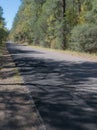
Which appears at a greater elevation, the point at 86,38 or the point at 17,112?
the point at 86,38

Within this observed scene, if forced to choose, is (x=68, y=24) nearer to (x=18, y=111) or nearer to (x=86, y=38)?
(x=86, y=38)

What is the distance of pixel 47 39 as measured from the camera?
63.3 m

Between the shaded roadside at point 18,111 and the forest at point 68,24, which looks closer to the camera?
the shaded roadside at point 18,111

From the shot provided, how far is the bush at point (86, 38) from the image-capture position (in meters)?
38.4

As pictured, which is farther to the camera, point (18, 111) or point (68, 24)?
point (68, 24)

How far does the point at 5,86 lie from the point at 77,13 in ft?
136

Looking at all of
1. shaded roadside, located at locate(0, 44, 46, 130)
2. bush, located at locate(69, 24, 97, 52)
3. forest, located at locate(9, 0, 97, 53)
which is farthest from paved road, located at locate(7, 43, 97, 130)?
forest, located at locate(9, 0, 97, 53)

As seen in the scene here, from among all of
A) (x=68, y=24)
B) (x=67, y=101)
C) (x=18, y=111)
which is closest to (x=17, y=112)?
(x=18, y=111)

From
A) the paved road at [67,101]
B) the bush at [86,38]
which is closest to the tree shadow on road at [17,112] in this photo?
the paved road at [67,101]

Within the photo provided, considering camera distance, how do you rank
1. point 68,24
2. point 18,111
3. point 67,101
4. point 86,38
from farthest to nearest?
point 68,24, point 86,38, point 67,101, point 18,111

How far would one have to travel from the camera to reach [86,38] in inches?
1528

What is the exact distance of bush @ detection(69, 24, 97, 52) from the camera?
126ft

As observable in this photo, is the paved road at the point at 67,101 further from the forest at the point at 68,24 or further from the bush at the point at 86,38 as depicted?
the forest at the point at 68,24

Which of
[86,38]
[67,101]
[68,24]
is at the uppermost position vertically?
[68,24]
